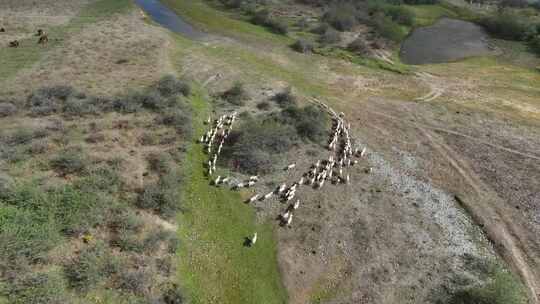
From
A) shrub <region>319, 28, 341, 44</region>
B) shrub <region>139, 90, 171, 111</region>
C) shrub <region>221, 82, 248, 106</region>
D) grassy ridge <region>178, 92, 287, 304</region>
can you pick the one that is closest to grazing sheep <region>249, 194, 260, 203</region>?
grassy ridge <region>178, 92, 287, 304</region>

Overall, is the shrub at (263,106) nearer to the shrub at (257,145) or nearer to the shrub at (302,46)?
the shrub at (257,145)

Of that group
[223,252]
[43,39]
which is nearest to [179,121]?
[223,252]

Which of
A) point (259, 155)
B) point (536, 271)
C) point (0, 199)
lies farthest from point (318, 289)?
point (0, 199)

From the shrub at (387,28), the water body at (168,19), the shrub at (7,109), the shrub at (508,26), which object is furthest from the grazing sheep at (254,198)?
the shrub at (508,26)

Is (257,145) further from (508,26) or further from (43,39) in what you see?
(508,26)

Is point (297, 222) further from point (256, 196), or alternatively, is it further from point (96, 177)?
point (96, 177)
